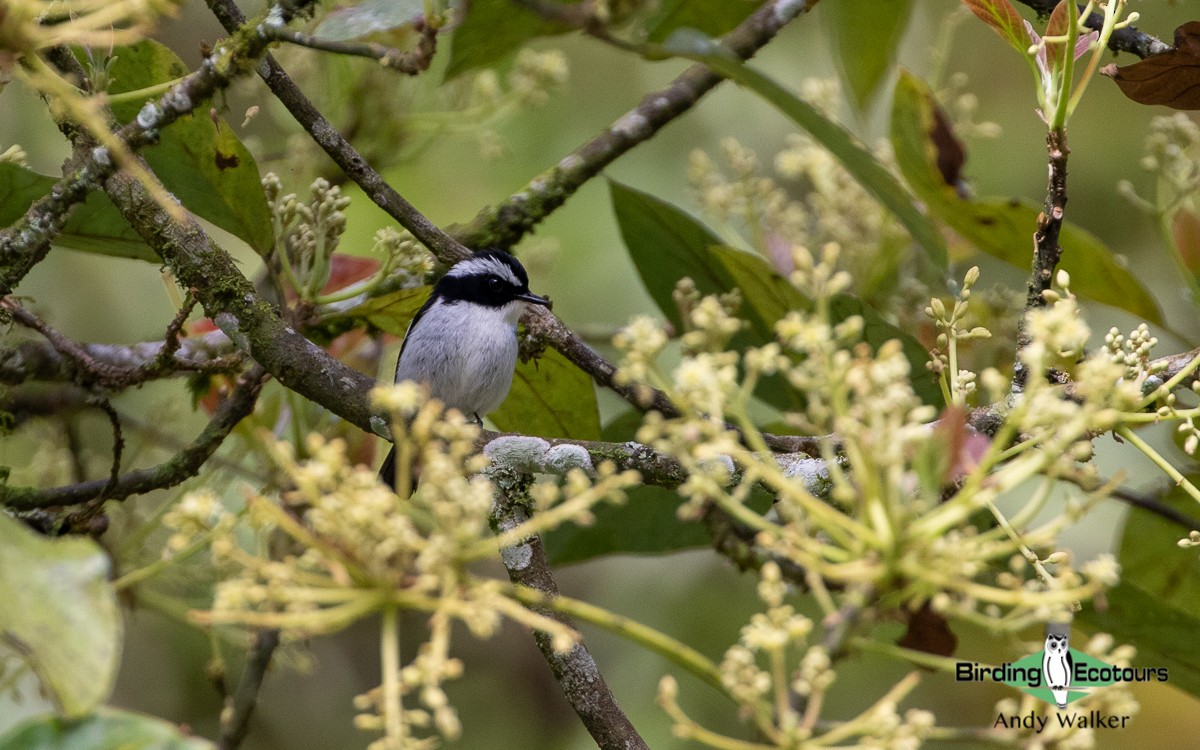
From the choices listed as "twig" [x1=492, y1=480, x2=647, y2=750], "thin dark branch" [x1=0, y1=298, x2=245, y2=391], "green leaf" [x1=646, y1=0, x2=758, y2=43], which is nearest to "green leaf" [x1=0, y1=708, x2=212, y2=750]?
"twig" [x1=492, y1=480, x2=647, y2=750]

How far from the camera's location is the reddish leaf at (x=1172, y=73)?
230 cm

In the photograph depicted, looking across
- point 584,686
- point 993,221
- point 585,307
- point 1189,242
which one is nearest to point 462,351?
point 585,307

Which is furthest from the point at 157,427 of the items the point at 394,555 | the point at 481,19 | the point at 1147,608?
the point at 1147,608

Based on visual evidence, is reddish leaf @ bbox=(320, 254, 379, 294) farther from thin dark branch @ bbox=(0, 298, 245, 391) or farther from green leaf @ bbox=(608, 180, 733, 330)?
green leaf @ bbox=(608, 180, 733, 330)

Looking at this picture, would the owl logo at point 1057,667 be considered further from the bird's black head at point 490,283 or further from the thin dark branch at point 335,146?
the bird's black head at point 490,283

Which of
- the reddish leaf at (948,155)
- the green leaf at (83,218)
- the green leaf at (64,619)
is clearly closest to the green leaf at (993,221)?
the reddish leaf at (948,155)

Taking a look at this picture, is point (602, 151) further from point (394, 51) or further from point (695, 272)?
point (394, 51)

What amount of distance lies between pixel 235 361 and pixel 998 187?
161 inches

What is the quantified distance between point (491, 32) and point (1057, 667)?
2291 mm

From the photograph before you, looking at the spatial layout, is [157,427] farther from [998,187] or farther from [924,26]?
[924,26]

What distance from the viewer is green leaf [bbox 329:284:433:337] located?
2951 mm

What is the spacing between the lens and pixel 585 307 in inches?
216

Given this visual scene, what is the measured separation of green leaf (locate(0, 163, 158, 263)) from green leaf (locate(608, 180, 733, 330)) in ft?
4.32

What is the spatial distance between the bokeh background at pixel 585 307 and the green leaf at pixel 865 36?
1.28m
